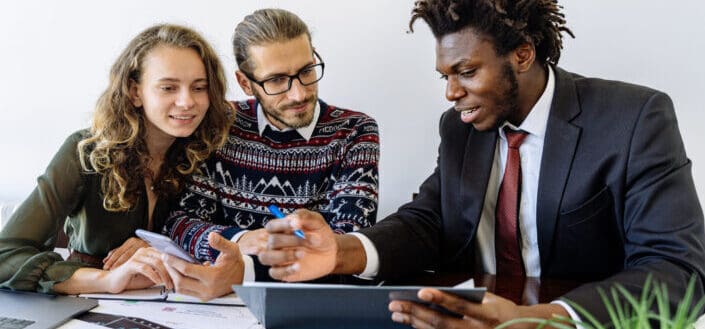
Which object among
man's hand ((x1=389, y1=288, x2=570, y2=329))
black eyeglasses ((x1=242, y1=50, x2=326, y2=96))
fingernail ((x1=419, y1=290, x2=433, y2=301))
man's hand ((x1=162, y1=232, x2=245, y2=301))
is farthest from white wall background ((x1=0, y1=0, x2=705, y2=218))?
fingernail ((x1=419, y1=290, x2=433, y2=301))

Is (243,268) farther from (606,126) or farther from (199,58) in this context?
(606,126)

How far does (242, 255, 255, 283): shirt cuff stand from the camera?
171 centimetres

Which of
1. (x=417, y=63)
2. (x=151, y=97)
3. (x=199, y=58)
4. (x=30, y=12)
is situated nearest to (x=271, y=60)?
(x=199, y=58)

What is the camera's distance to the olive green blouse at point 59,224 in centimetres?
162

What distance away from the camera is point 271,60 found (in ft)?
6.95

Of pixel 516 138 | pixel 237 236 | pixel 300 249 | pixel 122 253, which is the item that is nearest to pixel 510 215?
pixel 516 138

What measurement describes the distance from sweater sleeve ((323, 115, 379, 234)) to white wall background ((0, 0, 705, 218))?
1.15 ft

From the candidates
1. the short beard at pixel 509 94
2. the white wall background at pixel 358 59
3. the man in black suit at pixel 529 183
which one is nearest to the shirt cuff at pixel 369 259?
the man in black suit at pixel 529 183

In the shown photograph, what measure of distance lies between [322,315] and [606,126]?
905 millimetres

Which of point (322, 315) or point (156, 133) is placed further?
point (156, 133)

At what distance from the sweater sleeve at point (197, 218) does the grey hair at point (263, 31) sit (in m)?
0.36

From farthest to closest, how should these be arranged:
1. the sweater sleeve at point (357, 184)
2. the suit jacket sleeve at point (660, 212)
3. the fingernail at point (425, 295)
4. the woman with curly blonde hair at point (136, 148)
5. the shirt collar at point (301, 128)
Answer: the shirt collar at point (301, 128) < the sweater sleeve at point (357, 184) < the woman with curly blonde hair at point (136, 148) < the suit jacket sleeve at point (660, 212) < the fingernail at point (425, 295)

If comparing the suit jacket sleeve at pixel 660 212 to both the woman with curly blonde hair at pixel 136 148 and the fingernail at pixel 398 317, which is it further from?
the woman with curly blonde hair at pixel 136 148

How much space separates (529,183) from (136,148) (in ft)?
3.52
